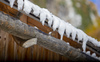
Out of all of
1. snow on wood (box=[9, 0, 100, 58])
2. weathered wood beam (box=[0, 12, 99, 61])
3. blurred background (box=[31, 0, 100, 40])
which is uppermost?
blurred background (box=[31, 0, 100, 40])

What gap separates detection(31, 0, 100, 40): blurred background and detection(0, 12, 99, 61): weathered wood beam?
1537 centimetres

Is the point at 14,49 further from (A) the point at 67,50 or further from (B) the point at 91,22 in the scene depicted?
(B) the point at 91,22

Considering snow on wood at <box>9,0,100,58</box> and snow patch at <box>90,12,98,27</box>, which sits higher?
snow patch at <box>90,12,98,27</box>

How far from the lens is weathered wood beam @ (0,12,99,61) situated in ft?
6.18

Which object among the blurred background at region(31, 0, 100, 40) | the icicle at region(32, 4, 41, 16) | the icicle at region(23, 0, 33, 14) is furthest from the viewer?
the blurred background at region(31, 0, 100, 40)

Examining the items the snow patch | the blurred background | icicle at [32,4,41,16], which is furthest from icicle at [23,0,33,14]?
the snow patch

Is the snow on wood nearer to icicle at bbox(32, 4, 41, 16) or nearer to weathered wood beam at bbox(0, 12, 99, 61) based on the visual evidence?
icicle at bbox(32, 4, 41, 16)

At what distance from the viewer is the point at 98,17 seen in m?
26.5

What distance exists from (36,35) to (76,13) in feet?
66.1

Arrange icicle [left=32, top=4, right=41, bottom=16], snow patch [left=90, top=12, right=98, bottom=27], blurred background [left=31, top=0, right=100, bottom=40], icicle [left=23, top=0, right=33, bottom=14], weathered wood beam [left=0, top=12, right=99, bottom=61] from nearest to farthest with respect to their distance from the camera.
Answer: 1. weathered wood beam [left=0, top=12, right=99, bottom=61]
2. icicle [left=23, top=0, right=33, bottom=14]
3. icicle [left=32, top=4, right=41, bottom=16]
4. blurred background [left=31, top=0, right=100, bottom=40]
5. snow patch [left=90, top=12, right=98, bottom=27]

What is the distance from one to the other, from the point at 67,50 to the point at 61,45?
218 millimetres

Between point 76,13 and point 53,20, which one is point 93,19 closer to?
point 76,13

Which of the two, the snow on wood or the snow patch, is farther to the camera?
the snow patch

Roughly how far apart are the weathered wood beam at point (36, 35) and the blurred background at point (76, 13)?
15368 millimetres
